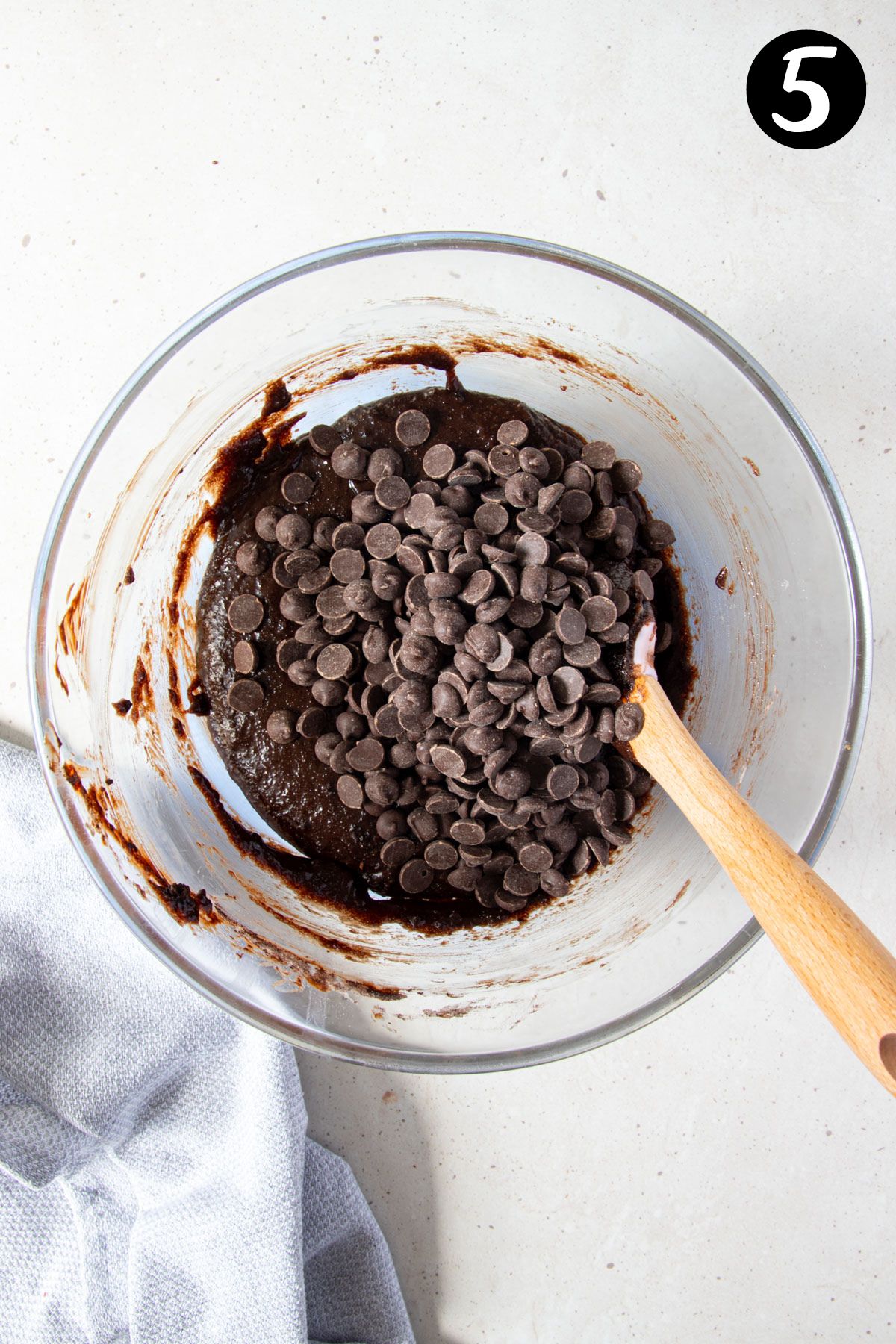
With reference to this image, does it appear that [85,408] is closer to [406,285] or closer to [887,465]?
[406,285]

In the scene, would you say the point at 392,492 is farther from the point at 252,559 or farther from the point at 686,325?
the point at 686,325

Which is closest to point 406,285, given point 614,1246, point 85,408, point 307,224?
point 307,224

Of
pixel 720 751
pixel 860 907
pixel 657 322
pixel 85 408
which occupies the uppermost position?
pixel 85 408

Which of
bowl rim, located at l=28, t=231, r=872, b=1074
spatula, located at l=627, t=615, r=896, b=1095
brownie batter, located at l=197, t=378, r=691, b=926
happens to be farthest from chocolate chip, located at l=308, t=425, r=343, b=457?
spatula, located at l=627, t=615, r=896, b=1095

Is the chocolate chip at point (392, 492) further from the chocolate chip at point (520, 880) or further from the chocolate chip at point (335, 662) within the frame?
the chocolate chip at point (520, 880)

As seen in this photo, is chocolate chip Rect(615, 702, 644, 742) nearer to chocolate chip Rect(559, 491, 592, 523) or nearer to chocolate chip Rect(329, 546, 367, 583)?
chocolate chip Rect(559, 491, 592, 523)

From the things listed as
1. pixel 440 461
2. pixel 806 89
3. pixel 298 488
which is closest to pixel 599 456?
pixel 440 461
